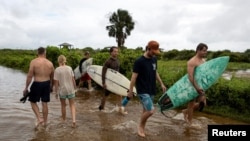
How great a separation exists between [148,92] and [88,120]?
271 centimetres

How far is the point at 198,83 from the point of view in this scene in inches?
333

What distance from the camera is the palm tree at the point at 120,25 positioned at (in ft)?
215

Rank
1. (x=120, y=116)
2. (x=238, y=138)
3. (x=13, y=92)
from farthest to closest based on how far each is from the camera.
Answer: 1. (x=13, y=92)
2. (x=120, y=116)
3. (x=238, y=138)

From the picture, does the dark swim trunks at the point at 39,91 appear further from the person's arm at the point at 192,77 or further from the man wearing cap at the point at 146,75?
the person's arm at the point at 192,77

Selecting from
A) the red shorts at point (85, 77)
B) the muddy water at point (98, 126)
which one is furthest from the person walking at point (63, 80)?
the red shorts at point (85, 77)

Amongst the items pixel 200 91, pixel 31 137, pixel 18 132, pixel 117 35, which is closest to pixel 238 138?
pixel 200 91

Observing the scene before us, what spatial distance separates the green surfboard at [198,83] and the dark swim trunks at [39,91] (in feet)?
9.35

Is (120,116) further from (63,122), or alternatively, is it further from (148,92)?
(148,92)

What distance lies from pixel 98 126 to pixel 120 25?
188 ft

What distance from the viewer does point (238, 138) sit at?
6.12 meters

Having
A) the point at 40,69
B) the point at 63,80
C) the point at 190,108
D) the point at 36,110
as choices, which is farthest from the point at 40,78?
the point at 190,108

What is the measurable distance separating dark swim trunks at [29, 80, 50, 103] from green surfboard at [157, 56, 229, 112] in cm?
285

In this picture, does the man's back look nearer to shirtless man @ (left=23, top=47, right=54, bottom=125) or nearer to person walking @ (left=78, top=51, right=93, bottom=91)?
shirtless man @ (left=23, top=47, right=54, bottom=125)

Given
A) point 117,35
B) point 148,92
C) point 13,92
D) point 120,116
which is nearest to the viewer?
point 148,92
